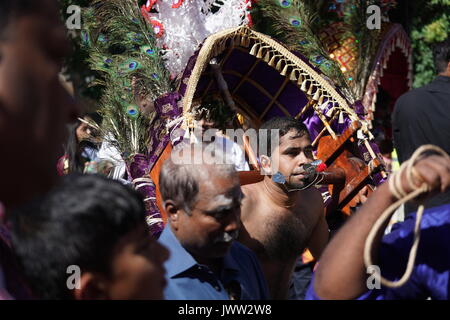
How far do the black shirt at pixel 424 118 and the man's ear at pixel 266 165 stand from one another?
33.2 inches

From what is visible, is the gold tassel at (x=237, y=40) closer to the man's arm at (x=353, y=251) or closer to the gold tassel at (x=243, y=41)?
the gold tassel at (x=243, y=41)

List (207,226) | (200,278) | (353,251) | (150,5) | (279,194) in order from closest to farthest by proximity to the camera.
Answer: (353,251) → (200,278) → (207,226) → (279,194) → (150,5)

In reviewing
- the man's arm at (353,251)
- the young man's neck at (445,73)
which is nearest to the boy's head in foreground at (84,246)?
the man's arm at (353,251)

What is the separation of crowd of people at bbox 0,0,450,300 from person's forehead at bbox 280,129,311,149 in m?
1.65

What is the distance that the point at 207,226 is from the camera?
7.59ft

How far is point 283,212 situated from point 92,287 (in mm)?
2703

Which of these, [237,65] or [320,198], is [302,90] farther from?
[320,198]

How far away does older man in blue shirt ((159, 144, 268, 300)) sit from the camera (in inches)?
88.0

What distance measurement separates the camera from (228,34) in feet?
14.9

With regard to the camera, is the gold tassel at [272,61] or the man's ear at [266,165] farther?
the gold tassel at [272,61]

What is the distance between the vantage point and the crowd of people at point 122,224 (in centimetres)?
111

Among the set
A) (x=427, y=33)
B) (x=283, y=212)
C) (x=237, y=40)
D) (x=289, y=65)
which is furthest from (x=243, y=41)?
(x=427, y=33)

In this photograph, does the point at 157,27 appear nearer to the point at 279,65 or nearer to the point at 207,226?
the point at 279,65

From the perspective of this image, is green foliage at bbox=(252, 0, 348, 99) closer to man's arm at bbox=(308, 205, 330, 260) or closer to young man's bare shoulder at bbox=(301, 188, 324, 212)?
young man's bare shoulder at bbox=(301, 188, 324, 212)
